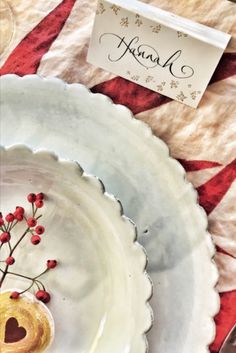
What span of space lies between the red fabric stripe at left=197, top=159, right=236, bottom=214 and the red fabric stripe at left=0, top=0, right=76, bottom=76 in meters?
0.19

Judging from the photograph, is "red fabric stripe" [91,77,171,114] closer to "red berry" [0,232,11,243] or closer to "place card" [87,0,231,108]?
"place card" [87,0,231,108]

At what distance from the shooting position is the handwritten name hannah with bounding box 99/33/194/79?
59 centimetres

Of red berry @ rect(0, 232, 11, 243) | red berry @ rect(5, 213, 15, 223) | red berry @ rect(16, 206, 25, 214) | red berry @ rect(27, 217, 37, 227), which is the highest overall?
red berry @ rect(16, 206, 25, 214)

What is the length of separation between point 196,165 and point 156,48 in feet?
0.35

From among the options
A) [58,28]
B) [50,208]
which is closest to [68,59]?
[58,28]

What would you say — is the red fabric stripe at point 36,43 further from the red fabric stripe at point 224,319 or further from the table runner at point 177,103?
the red fabric stripe at point 224,319

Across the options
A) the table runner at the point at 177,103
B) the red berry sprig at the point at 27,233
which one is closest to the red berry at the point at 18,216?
the red berry sprig at the point at 27,233

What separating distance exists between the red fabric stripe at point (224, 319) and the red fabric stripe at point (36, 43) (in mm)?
268

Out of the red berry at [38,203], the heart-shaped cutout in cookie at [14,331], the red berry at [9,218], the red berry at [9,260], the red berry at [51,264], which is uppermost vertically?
the red berry at [38,203]

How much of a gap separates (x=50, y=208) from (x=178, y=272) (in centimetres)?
12

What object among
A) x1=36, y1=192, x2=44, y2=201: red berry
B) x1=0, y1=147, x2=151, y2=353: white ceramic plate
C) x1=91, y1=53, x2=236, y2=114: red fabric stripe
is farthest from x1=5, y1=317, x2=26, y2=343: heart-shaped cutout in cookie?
x1=91, y1=53, x2=236, y2=114: red fabric stripe

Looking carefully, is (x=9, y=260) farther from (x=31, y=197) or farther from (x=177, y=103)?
(x=177, y=103)

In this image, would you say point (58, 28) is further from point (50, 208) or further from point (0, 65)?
point (50, 208)

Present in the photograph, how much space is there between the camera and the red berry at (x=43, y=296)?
600 millimetres
